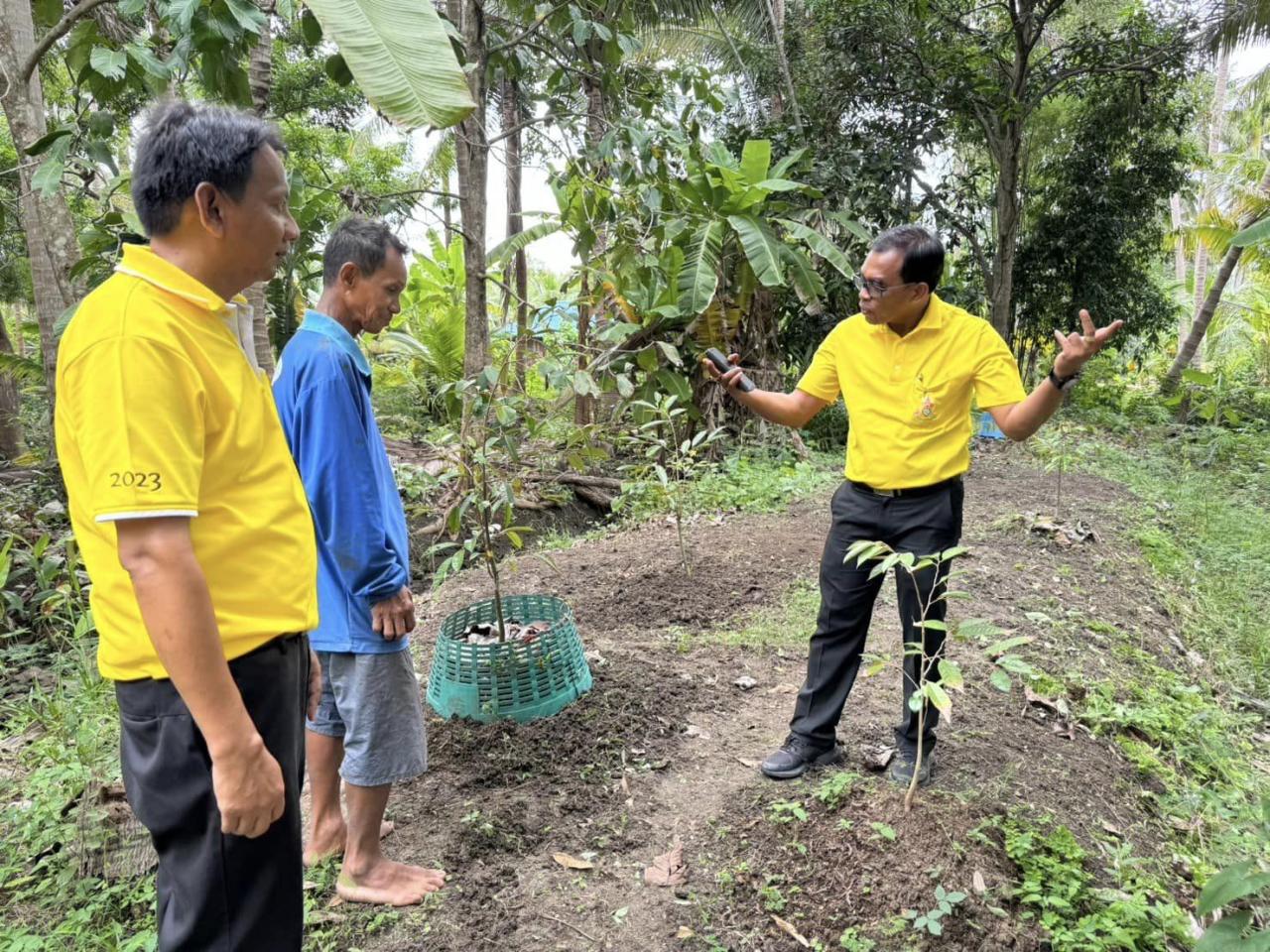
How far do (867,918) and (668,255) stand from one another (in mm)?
5000

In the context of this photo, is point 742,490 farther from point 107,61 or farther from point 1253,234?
point 107,61

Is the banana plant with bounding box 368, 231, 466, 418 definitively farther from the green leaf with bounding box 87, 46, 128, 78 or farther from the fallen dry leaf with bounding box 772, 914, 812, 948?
the fallen dry leaf with bounding box 772, 914, 812, 948

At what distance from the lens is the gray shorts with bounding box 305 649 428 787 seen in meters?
2.11

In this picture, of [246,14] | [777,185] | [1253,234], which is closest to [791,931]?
[246,14]

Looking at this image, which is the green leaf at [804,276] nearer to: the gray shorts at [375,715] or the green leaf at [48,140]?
the green leaf at [48,140]

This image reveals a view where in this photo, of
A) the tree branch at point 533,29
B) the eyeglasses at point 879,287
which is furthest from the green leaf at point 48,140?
the eyeglasses at point 879,287

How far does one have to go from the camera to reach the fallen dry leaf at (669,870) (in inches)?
92.6

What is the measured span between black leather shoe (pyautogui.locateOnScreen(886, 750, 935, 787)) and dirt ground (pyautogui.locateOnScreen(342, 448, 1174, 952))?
0.21 ft

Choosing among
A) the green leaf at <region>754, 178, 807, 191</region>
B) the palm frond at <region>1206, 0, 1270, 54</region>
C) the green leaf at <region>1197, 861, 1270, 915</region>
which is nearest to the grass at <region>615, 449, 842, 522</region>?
the green leaf at <region>754, 178, 807, 191</region>

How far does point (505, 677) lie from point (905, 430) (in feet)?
5.74

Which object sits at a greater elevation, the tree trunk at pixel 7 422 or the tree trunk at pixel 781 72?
the tree trunk at pixel 781 72

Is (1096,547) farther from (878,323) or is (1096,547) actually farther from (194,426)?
(194,426)

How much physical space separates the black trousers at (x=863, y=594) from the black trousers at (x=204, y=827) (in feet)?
5.92

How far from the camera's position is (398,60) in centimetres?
165
